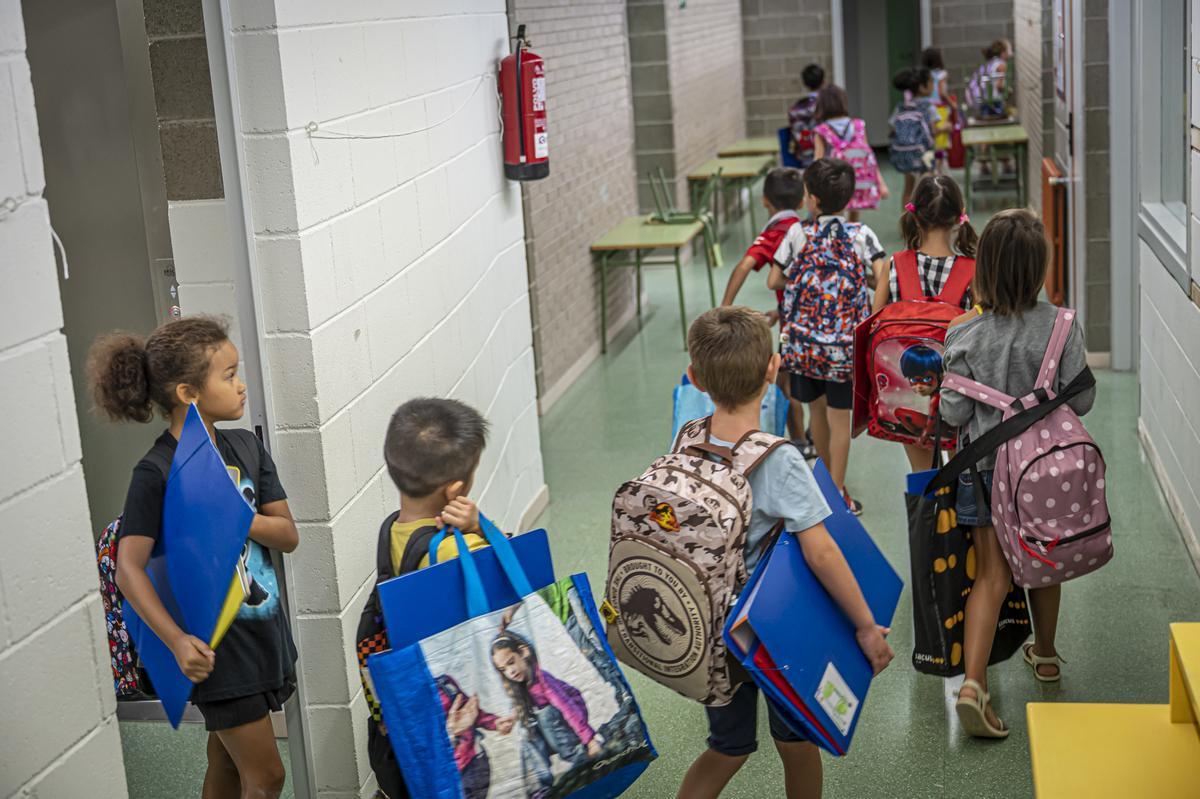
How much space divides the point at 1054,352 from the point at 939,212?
99 centimetres

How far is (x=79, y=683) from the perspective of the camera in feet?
6.33

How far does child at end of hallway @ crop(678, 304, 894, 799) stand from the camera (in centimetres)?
247

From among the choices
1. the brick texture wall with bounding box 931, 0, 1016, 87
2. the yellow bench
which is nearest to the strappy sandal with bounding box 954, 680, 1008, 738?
the yellow bench

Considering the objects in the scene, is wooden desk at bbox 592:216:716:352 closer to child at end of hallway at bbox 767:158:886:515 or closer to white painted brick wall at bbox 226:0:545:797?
child at end of hallway at bbox 767:158:886:515

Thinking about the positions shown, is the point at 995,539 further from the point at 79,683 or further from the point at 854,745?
the point at 79,683

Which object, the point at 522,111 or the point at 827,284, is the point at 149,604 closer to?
the point at 522,111

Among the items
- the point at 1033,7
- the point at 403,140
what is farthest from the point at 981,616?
the point at 1033,7

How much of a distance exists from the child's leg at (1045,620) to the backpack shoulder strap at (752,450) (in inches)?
53.9

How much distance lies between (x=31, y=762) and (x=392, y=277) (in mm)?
1732

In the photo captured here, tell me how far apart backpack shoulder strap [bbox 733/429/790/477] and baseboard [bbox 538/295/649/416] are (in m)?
4.44

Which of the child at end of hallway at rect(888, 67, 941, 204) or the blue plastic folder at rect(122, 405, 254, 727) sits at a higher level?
the child at end of hallway at rect(888, 67, 941, 204)

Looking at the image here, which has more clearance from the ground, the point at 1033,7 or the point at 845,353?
the point at 1033,7

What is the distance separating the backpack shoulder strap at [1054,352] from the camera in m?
3.11

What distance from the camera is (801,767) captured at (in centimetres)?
270
